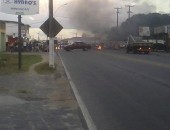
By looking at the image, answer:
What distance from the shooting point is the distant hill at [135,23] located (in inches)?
4195

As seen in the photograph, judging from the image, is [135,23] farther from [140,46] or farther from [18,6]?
[18,6]

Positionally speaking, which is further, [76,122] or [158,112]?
[158,112]

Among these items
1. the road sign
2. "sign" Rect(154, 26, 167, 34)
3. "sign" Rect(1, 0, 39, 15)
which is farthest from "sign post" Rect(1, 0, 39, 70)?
"sign" Rect(154, 26, 167, 34)

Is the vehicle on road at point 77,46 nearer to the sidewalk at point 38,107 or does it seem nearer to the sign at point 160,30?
the sign at point 160,30

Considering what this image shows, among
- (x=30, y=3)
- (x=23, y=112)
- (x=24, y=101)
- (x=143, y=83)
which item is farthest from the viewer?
(x=30, y=3)

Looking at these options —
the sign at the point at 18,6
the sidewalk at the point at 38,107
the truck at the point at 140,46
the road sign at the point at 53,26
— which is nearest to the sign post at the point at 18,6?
the sign at the point at 18,6

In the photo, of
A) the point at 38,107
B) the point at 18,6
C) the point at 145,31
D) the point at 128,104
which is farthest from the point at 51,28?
the point at 145,31

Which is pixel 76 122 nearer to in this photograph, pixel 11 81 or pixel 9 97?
pixel 9 97

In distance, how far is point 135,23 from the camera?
4793 inches

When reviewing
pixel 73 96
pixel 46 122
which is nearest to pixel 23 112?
pixel 46 122

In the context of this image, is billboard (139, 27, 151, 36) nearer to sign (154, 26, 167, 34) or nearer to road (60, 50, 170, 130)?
sign (154, 26, 167, 34)

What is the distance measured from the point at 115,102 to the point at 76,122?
3541mm

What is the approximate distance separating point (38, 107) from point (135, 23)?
363 feet

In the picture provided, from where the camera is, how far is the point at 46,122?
33.6 ft
